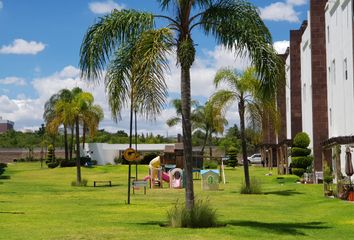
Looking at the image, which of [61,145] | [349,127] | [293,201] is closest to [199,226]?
[293,201]

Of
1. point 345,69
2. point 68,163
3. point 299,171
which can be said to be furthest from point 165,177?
point 68,163

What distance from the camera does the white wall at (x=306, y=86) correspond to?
46.0m

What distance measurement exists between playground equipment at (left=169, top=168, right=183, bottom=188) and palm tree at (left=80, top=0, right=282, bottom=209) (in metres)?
21.3

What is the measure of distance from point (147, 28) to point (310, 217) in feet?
25.8

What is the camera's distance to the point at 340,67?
113 feet

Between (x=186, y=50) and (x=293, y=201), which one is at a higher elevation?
(x=186, y=50)

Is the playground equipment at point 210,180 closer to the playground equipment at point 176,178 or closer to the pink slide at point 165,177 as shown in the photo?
the playground equipment at point 176,178

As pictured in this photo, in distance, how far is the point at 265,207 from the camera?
22.4 m

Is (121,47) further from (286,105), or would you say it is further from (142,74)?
(286,105)

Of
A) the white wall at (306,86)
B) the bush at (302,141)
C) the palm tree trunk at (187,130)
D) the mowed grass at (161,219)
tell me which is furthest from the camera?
the white wall at (306,86)

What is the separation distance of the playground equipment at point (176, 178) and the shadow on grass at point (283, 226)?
19927 mm

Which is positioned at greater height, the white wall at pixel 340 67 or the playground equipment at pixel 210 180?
the white wall at pixel 340 67

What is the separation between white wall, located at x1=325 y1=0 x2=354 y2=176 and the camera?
31750mm

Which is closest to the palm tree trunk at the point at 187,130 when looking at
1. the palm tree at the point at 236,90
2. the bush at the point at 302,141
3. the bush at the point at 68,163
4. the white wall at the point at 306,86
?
the palm tree at the point at 236,90
